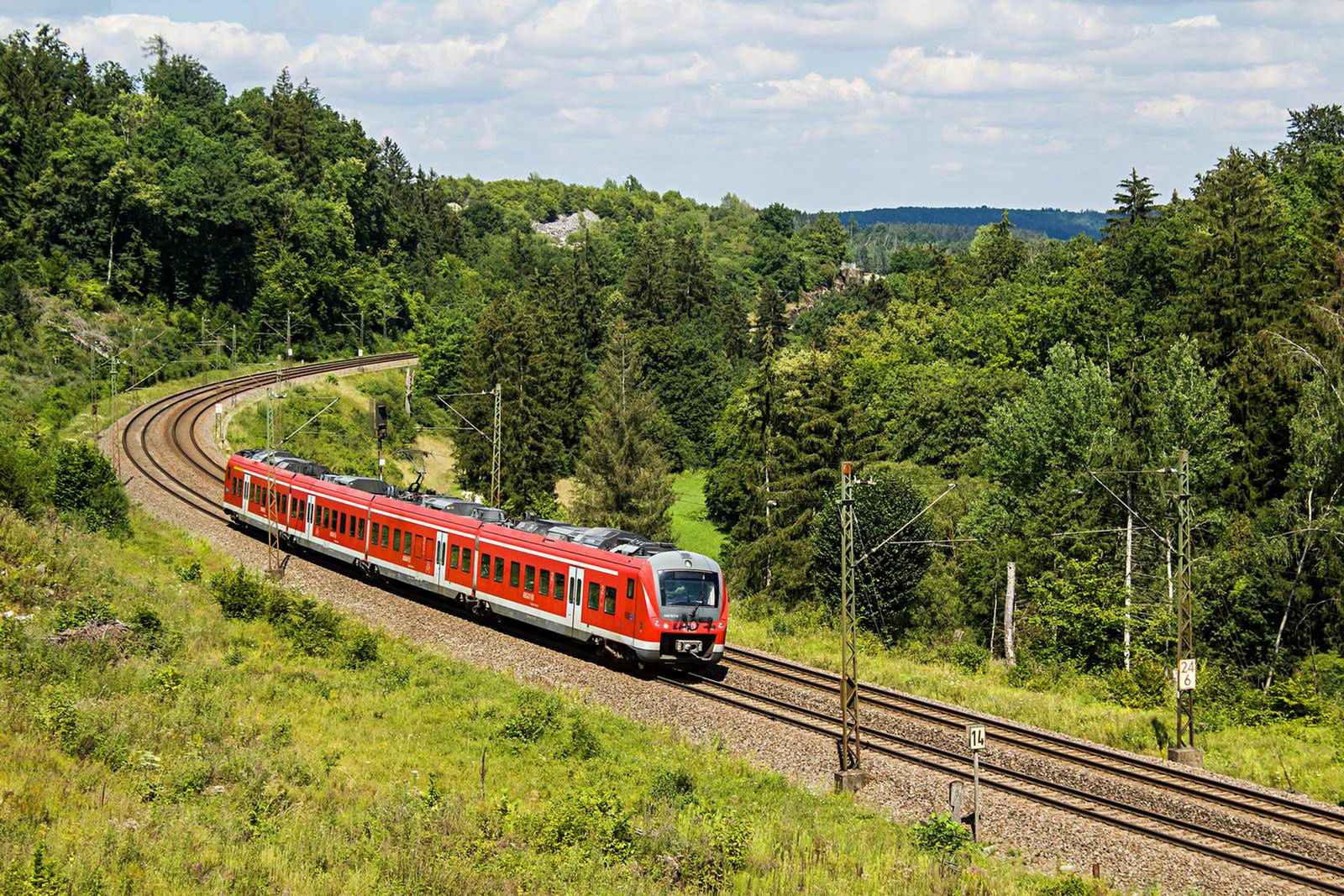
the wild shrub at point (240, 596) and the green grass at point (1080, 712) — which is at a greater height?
the wild shrub at point (240, 596)

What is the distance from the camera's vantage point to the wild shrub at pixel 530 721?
77.0ft

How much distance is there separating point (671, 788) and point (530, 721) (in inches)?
167

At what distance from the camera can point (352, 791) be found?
62.4 ft

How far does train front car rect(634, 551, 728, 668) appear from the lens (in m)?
29.1

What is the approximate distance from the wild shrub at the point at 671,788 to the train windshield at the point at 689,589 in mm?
8211

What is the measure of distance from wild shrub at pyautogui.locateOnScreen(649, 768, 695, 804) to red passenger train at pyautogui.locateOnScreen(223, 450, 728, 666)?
7.99 metres

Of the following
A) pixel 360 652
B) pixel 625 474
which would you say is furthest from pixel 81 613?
pixel 625 474

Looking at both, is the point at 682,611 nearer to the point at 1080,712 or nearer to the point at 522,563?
the point at 522,563

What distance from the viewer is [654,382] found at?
126m

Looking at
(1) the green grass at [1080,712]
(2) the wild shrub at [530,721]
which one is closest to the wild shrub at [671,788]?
(2) the wild shrub at [530,721]

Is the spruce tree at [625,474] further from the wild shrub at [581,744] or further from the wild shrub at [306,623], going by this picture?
the wild shrub at [581,744]

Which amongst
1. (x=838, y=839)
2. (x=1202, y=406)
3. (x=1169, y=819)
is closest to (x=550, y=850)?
(x=838, y=839)

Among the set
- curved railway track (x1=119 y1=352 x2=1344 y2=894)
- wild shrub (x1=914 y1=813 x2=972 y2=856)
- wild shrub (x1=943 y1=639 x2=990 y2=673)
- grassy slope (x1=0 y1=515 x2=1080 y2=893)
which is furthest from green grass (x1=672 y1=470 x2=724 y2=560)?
wild shrub (x1=914 y1=813 x2=972 y2=856)

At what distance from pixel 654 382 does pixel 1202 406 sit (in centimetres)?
7910
